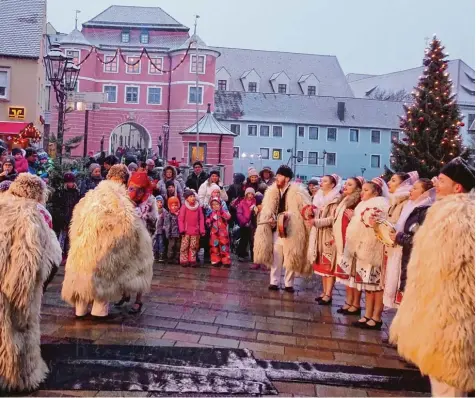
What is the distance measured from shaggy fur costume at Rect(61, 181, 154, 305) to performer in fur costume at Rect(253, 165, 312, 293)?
2.99 m

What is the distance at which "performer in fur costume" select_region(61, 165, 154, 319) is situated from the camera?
6.88m

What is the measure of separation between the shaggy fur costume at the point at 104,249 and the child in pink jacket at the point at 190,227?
4.71 metres

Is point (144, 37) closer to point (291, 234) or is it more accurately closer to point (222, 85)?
point (222, 85)

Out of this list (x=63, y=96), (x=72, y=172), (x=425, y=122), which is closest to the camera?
(x=72, y=172)

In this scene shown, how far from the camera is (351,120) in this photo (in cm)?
6431

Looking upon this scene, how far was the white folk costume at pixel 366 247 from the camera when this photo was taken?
24.3ft

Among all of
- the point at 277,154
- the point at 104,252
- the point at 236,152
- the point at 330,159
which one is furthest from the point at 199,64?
the point at 104,252

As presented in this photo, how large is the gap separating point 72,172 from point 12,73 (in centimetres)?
1945

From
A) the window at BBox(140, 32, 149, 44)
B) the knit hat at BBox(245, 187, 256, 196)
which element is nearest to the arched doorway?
the window at BBox(140, 32, 149, 44)

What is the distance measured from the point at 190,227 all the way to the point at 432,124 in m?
12.5

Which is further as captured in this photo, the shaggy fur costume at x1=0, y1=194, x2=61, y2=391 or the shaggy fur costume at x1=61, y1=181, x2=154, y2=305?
the shaggy fur costume at x1=61, y1=181, x2=154, y2=305

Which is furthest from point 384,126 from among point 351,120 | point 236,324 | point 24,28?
point 236,324

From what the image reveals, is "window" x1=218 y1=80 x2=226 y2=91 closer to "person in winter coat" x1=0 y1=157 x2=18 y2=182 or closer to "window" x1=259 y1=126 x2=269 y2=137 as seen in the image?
"window" x1=259 y1=126 x2=269 y2=137

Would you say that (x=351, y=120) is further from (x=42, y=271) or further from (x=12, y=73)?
(x=42, y=271)
